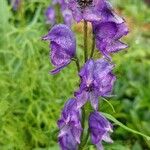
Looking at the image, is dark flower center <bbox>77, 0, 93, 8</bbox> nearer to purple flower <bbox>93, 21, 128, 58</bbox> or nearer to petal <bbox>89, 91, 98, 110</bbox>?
purple flower <bbox>93, 21, 128, 58</bbox>

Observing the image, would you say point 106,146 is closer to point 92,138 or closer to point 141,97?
point 92,138

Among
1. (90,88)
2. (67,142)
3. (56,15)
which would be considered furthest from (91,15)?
(56,15)

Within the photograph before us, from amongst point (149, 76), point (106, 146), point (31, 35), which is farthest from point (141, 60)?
point (106, 146)

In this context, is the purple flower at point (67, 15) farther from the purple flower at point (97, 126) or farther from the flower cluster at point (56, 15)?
the purple flower at point (97, 126)

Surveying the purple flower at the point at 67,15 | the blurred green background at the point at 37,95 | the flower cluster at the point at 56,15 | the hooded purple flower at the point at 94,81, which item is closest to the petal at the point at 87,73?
the hooded purple flower at the point at 94,81

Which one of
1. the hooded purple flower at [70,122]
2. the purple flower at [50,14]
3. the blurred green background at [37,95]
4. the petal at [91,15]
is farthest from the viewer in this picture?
the purple flower at [50,14]

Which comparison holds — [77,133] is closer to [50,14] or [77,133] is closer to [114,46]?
[114,46]

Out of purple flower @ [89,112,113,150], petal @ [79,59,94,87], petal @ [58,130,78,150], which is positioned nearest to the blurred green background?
petal @ [58,130,78,150]
